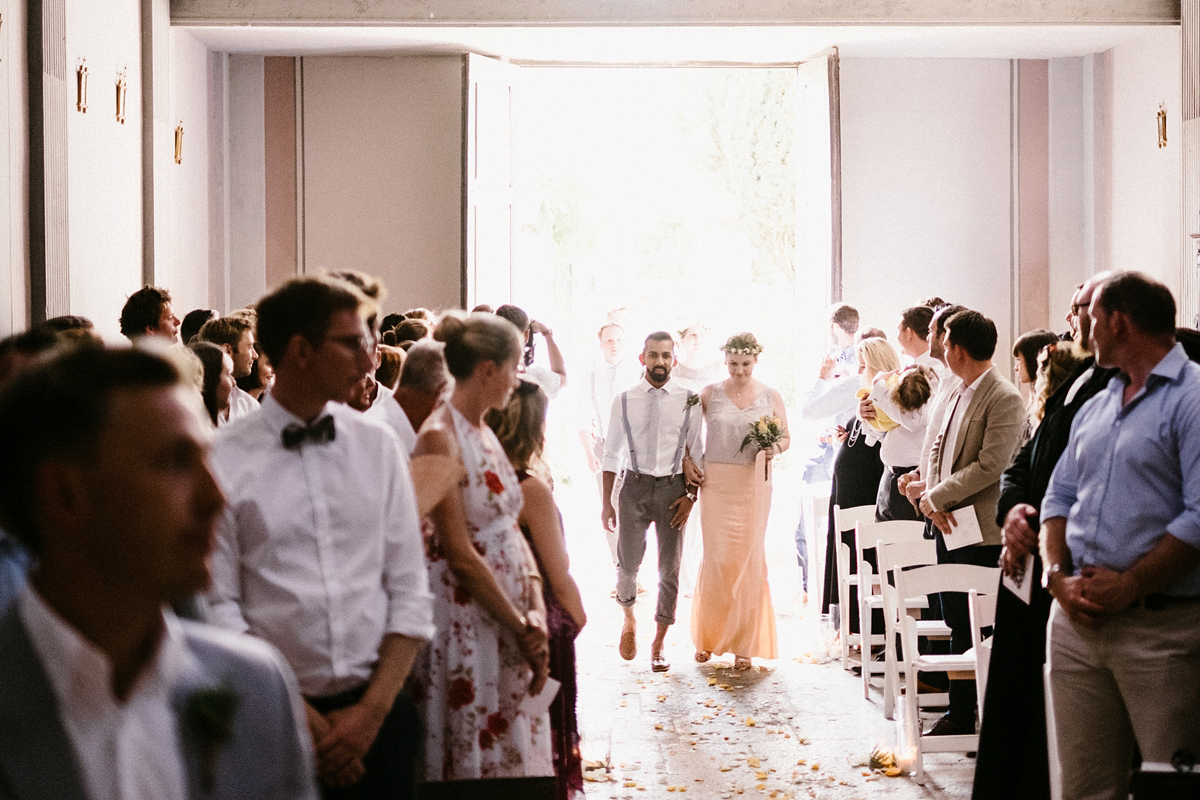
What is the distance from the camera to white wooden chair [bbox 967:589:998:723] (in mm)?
4304

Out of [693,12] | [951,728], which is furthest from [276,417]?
[693,12]

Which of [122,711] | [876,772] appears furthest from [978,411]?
[122,711]

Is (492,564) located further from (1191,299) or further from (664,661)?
(1191,299)

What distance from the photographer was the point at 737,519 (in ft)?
21.9

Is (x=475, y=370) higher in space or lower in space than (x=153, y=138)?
lower

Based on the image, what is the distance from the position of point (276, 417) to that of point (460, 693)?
1.02 m

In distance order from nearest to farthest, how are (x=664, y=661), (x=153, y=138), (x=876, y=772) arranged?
(x=876, y=772) < (x=664, y=661) < (x=153, y=138)

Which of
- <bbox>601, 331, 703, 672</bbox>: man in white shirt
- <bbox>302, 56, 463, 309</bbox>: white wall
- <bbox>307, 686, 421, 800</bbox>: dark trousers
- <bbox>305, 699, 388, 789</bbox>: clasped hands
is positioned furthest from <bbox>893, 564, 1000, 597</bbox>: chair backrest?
<bbox>302, 56, 463, 309</bbox>: white wall

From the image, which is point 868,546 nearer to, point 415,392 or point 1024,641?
point 1024,641

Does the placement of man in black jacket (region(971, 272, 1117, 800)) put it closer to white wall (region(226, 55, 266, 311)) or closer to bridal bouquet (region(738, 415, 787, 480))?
bridal bouquet (region(738, 415, 787, 480))

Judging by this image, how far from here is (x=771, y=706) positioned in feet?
19.2

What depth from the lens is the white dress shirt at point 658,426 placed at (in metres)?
6.70

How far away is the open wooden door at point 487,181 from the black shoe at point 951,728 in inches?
205

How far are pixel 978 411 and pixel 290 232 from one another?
614 centimetres
